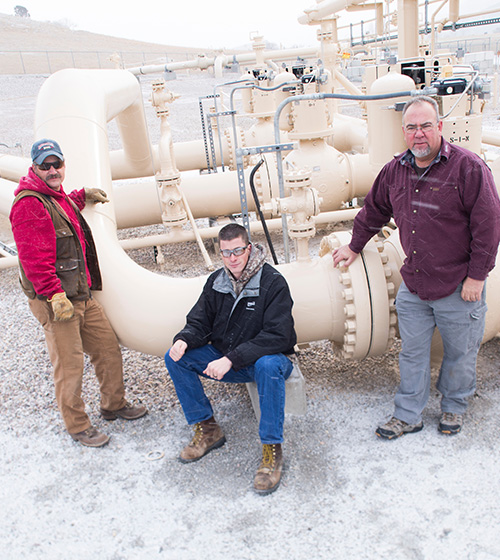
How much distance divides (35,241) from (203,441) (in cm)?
121

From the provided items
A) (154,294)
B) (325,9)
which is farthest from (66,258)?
(325,9)

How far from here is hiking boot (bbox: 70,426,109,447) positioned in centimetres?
270

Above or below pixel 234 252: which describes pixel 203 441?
below

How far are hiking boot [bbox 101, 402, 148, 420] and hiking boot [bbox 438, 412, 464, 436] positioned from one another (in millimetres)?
1530

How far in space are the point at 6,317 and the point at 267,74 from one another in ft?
17.5

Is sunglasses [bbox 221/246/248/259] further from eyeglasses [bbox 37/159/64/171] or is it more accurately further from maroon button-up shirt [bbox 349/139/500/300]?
eyeglasses [bbox 37/159/64/171]

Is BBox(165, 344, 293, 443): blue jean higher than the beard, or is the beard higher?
the beard

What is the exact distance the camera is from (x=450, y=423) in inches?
101

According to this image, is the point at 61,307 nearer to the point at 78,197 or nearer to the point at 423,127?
the point at 78,197

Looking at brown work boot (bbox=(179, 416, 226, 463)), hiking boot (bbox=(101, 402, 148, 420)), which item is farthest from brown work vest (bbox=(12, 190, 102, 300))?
brown work boot (bbox=(179, 416, 226, 463))

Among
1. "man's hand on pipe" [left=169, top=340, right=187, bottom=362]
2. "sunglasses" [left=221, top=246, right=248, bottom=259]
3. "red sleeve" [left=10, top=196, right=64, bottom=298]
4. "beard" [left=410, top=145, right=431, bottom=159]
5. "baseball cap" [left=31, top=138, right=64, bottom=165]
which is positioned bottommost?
"man's hand on pipe" [left=169, top=340, right=187, bottom=362]

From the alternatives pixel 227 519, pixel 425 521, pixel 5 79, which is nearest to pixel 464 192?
pixel 425 521

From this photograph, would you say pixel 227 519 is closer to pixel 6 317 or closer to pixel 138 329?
pixel 138 329

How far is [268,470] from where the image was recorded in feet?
7.72
